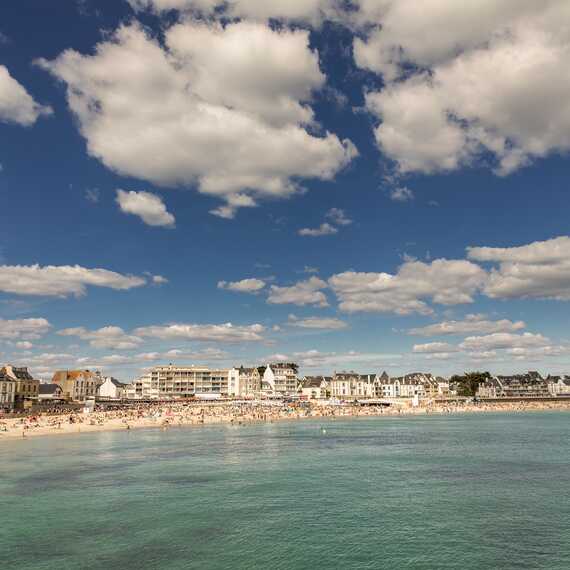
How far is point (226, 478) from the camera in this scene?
158 feet

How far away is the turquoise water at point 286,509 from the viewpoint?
26.6 m

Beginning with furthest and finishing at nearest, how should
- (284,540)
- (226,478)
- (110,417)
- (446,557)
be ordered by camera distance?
(110,417) → (226,478) → (284,540) → (446,557)

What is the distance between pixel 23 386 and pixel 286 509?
149 metres

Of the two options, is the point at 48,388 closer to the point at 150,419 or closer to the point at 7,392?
the point at 7,392

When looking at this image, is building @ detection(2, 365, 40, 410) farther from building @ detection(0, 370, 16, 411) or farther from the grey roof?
the grey roof

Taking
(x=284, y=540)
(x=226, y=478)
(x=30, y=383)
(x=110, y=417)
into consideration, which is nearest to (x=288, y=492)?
(x=226, y=478)

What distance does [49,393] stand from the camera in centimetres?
17412

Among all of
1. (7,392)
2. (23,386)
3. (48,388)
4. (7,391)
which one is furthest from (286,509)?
(48,388)

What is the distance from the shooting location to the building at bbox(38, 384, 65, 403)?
168750mm

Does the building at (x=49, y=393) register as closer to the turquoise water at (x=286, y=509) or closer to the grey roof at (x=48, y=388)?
the grey roof at (x=48, y=388)

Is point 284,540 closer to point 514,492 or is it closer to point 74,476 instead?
point 514,492

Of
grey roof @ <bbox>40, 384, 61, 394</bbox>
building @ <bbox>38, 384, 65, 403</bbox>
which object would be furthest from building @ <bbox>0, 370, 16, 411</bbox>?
grey roof @ <bbox>40, 384, 61, 394</bbox>

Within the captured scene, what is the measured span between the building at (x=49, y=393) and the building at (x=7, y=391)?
18197mm

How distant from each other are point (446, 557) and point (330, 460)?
33.7 m
